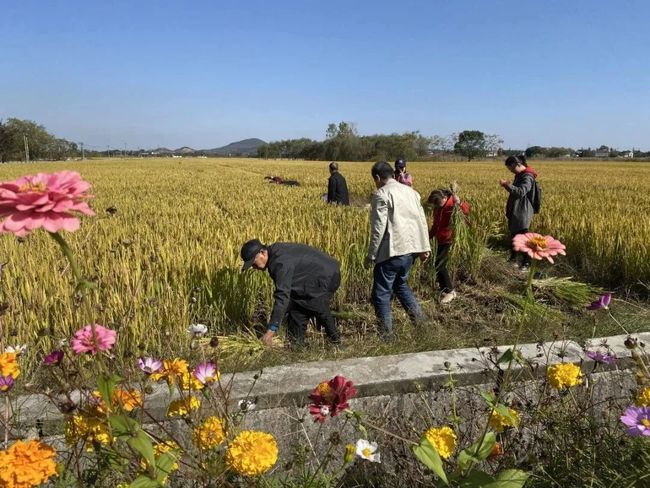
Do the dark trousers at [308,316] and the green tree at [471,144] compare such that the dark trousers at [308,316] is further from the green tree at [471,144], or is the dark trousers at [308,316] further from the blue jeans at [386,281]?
the green tree at [471,144]

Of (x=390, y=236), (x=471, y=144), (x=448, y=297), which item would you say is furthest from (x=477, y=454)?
(x=471, y=144)

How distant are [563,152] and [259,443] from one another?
10437 centimetres

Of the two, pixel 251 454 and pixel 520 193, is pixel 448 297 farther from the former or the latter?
pixel 251 454

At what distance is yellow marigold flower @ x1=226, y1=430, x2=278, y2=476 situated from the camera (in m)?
1.08

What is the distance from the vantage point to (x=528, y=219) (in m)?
5.83

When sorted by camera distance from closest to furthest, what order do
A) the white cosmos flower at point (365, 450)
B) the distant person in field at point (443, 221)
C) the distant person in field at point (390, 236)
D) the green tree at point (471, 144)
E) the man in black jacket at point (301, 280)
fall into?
the white cosmos flower at point (365, 450), the man in black jacket at point (301, 280), the distant person in field at point (390, 236), the distant person in field at point (443, 221), the green tree at point (471, 144)

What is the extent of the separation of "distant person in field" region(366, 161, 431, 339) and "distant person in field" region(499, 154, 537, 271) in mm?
2511

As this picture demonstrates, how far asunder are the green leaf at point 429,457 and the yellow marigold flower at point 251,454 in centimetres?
35

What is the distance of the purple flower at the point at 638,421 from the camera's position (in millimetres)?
1159

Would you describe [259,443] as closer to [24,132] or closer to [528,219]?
[528,219]

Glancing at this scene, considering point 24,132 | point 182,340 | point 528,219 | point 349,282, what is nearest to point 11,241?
point 182,340

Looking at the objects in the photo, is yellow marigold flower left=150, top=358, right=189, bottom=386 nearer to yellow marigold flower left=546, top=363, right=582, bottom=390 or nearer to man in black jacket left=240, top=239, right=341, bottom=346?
yellow marigold flower left=546, top=363, right=582, bottom=390

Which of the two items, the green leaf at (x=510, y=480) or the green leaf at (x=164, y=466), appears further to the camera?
A: the green leaf at (x=510, y=480)

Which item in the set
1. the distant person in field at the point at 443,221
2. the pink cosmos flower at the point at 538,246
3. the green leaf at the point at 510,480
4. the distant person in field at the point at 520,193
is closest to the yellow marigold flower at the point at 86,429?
the green leaf at the point at 510,480
